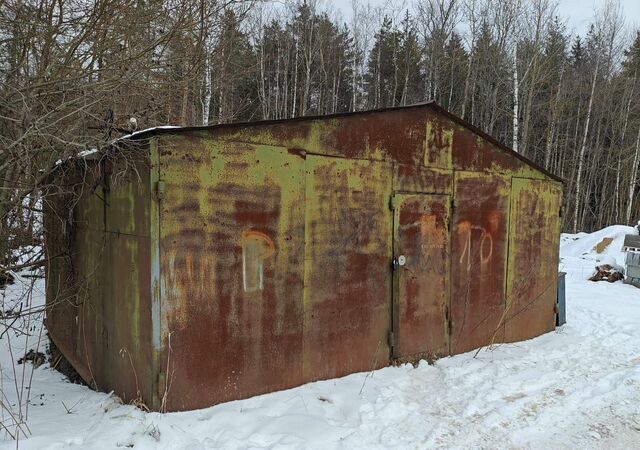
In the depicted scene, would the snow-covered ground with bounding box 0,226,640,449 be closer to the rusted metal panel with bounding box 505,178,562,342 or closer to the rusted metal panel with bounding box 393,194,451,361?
the rusted metal panel with bounding box 393,194,451,361

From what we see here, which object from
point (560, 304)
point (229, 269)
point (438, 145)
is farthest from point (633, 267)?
point (229, 269)

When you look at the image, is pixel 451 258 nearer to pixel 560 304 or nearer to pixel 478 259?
pixel 478 259

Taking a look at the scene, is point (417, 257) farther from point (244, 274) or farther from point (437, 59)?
point (437, 59)

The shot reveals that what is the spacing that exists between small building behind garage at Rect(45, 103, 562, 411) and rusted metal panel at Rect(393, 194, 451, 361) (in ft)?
0.06

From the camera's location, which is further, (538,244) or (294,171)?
(538,244)

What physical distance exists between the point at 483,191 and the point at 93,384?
15.6 feet

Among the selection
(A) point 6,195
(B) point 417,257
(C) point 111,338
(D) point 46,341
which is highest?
(A) point 6,195

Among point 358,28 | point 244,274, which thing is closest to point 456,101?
point 358,28

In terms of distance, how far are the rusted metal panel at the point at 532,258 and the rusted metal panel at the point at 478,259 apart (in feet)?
0.69

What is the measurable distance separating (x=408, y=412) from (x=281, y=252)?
5.57 ft

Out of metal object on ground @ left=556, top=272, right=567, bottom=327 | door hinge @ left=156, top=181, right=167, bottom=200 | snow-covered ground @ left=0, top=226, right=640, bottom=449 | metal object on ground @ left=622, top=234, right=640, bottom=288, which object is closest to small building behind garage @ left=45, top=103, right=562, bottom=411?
door hinge @ left=156, top=181, right=167, bottom=200

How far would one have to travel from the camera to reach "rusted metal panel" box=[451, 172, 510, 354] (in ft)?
18.6

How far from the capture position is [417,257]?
5258 mm

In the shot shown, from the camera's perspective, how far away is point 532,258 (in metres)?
6.62
